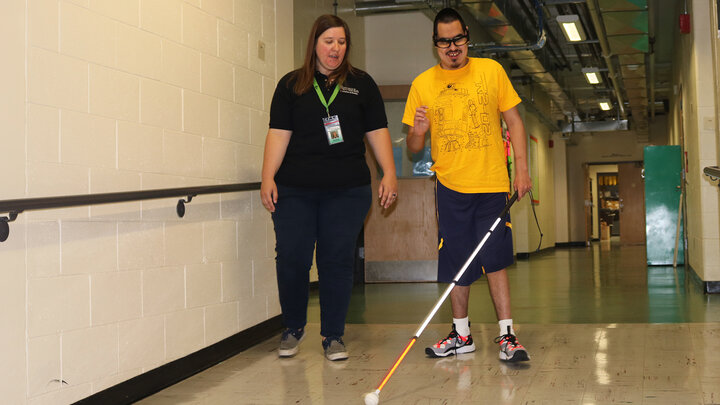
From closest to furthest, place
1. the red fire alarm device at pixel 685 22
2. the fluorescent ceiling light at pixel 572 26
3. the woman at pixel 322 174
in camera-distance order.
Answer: the woman at pixel 322 174 → the red fire alarm device at pixel 685 22 → the fluorescent ceiling light at pixel 572 26

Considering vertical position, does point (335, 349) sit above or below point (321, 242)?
below

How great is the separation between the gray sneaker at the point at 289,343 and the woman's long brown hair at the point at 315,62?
1.03 meters

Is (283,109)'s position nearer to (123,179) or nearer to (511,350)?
(123,179)

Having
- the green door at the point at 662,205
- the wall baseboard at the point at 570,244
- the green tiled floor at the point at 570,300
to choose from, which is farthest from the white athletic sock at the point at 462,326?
the wall baseboard at the point at 570,244

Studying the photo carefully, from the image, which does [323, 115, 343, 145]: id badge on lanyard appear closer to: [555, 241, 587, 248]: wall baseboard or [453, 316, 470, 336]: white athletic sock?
[453, 316, 470, 336]: white athletic sock

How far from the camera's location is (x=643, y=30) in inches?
310

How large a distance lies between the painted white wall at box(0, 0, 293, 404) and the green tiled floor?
1422 millimetres

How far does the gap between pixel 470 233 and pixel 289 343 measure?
91cm

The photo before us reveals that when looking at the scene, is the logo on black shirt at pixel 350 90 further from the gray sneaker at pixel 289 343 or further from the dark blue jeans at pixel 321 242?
the gray sneaker at pixel 289 343

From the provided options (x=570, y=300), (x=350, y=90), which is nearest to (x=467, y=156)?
(x=350, y=90)

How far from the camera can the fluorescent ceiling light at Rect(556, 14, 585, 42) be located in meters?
7.72

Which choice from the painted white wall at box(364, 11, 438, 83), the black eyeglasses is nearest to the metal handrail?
the black eyeglasses

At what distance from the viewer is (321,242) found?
3.18 m

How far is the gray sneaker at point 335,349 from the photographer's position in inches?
120
